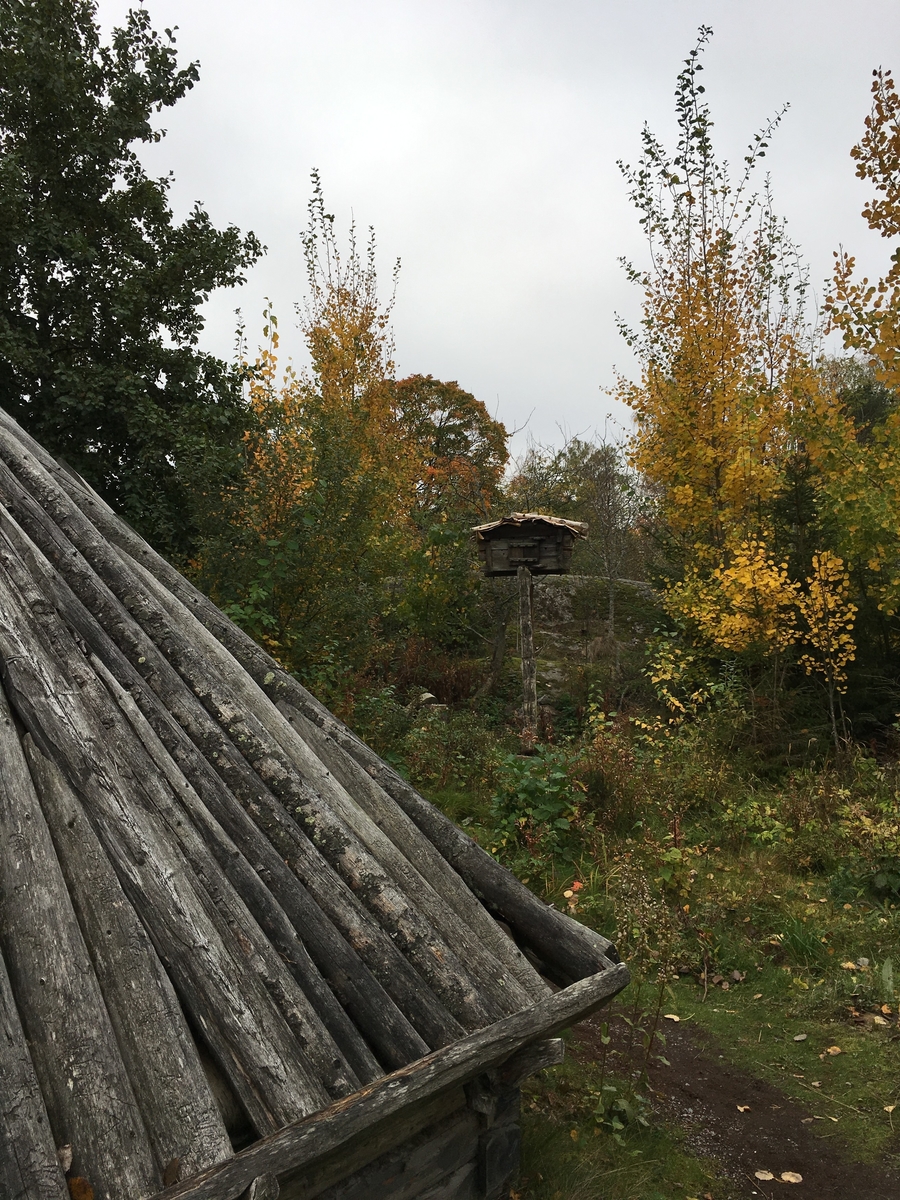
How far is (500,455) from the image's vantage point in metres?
25.5

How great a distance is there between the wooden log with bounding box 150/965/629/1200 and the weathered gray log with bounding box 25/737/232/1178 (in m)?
0.07

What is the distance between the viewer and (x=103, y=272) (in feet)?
30.4

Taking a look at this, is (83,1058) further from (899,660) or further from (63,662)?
(899,660)

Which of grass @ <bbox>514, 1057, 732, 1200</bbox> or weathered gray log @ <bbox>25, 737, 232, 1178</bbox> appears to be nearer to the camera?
weathered gray log @ <bbox>25, 737, 232, 1178</bbox>

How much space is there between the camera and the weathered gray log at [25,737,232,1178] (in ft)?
6.20

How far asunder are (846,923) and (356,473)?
6026 millimetres

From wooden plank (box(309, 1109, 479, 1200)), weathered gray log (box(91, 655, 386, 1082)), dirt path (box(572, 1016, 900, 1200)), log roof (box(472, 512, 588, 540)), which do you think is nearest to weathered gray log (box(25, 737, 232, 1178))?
weathered gray log (box(91, 655, 386, 1082))

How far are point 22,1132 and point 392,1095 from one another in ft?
2.91

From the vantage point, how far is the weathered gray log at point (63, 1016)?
5.91 ft

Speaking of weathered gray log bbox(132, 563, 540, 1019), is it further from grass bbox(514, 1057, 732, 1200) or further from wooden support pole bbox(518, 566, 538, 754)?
wooden support pole bbox(518, 566, 538, 754)

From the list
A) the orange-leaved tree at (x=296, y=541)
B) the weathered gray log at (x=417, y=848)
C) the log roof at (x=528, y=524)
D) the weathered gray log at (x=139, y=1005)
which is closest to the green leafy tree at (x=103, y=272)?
the orange-leaved tree at (x=296, y=541)

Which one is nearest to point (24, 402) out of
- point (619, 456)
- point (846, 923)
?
point (846, 923)

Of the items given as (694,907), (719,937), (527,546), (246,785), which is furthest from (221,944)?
(527,546)

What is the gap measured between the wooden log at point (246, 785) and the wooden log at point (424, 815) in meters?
0.59
